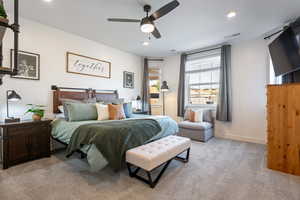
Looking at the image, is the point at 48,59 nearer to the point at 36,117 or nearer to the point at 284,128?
the point at 36,117

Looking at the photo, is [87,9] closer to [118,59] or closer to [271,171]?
[118,59]

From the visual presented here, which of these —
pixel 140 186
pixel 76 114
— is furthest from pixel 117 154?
pixel 76 114

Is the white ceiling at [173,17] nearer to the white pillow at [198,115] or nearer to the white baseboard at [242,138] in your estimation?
the white pillow at [198,115]

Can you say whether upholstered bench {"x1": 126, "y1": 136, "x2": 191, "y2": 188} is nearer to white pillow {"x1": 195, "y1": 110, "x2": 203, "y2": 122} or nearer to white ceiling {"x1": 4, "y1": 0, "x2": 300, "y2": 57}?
white pillow {"x1": 195, "y1": 110, "x2": 203, "y2": 122}

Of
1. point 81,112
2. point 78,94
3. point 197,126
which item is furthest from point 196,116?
point 78,94

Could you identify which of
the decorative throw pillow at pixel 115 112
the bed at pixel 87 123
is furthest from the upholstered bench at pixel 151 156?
the decorative throw pillow at pixel 115 112

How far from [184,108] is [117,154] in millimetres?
3614

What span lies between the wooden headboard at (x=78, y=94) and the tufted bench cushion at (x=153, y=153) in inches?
92.3

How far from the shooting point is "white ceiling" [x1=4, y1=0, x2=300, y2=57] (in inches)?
98.4

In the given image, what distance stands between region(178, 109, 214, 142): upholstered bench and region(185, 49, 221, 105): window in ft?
1.98

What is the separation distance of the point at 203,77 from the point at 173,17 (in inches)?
104

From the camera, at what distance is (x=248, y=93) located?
13.2ft

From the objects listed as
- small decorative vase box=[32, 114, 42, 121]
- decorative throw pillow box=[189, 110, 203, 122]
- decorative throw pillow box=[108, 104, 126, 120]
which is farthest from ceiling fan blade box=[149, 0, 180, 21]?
decorative throw pillow box=[189, 110, 203, 122]

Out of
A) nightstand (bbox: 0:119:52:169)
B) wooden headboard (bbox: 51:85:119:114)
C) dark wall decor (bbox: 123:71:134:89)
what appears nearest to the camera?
nightstand (bbox: 0:119:52:169)
